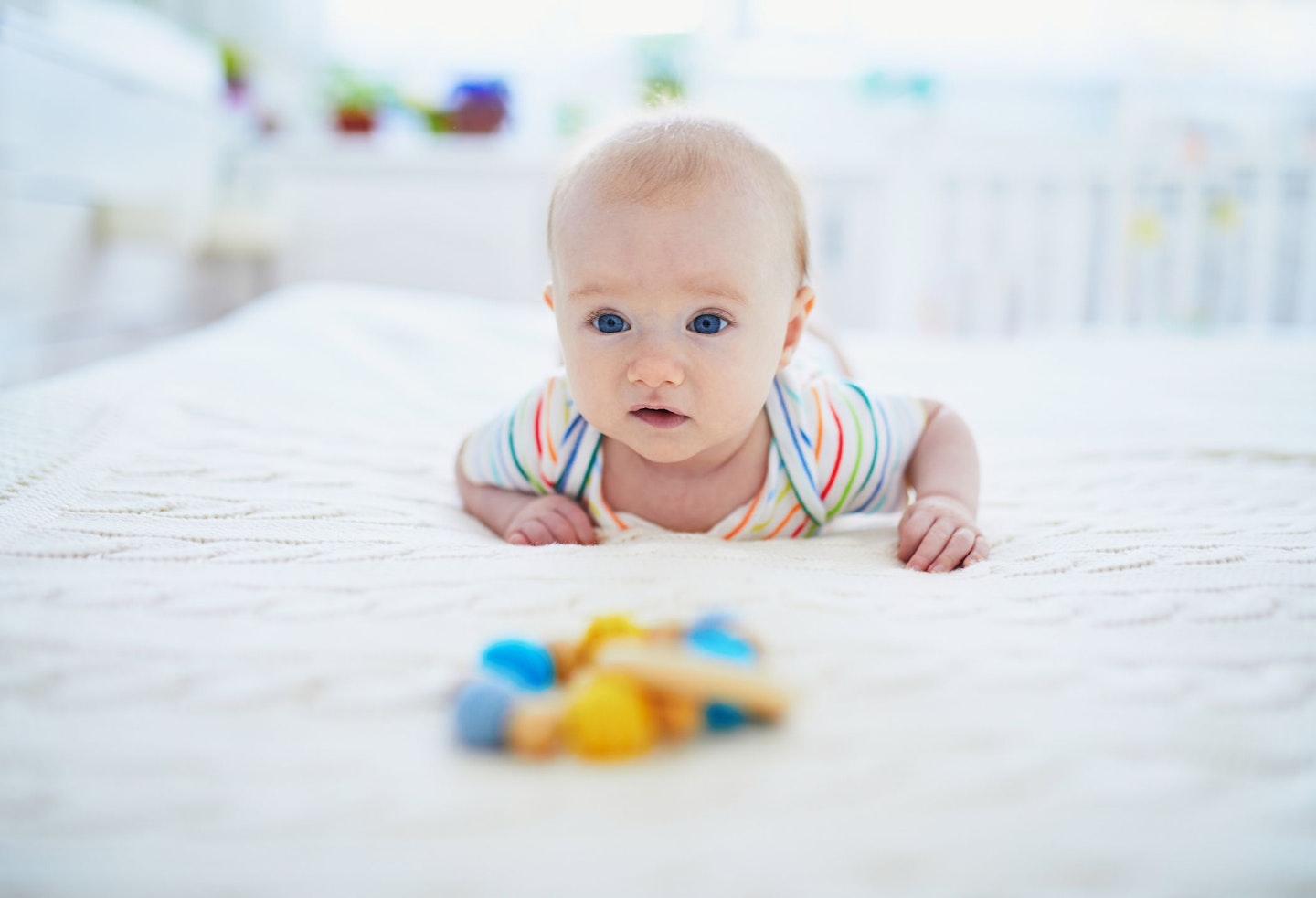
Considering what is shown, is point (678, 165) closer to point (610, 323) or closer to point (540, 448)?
point (610, 323)

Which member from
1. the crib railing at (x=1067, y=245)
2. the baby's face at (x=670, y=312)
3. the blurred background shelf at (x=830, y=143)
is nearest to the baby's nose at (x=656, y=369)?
the baby's face at (x=670, y=312)

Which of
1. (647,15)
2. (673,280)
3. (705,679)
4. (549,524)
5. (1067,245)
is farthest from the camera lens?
(647,15)

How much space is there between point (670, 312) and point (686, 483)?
194 millimetres

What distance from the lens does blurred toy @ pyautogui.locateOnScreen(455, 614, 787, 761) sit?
460 millimetres

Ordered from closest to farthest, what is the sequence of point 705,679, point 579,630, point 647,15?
point 705,679 → point 579,630 → point 647,15

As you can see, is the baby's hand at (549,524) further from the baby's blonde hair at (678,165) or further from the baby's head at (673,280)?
the baby's blonde hair at (678,165)

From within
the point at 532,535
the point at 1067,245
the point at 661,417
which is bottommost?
the point at 532,535

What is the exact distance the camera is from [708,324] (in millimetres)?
822

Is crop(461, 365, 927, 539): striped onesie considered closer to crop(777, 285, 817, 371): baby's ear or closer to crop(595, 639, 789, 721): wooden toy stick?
crop(777, 285, 817, 371): baby's ear

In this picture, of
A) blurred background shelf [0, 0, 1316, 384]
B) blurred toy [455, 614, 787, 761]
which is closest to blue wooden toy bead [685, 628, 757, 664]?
blurred toy [455, 614, 787, 761]

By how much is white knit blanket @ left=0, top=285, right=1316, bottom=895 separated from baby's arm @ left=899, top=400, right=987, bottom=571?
3cm

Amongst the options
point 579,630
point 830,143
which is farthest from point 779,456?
point 830,143

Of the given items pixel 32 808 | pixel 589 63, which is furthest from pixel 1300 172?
pixel 32 808

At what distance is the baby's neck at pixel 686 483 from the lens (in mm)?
938
